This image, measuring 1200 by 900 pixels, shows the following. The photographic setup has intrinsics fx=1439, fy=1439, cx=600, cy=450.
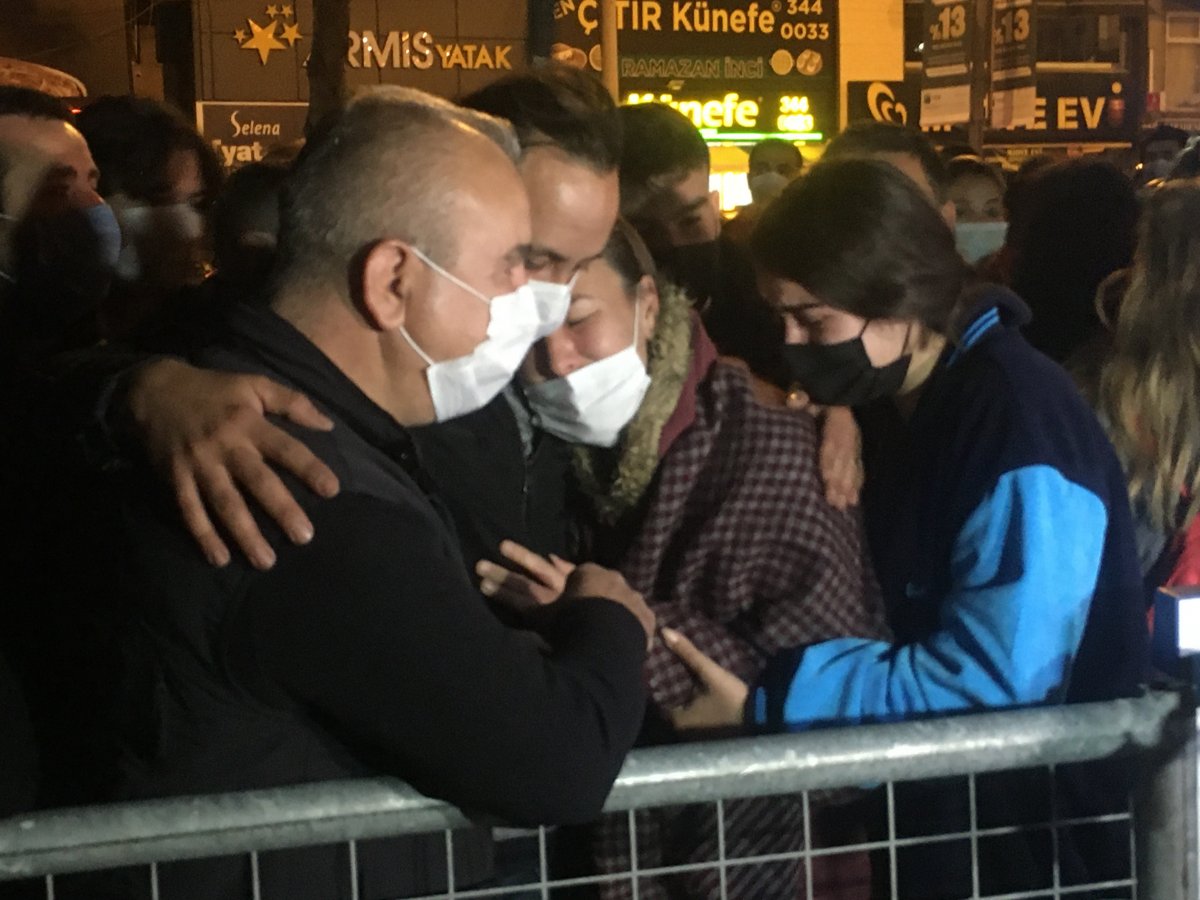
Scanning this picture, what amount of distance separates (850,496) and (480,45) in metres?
18.2

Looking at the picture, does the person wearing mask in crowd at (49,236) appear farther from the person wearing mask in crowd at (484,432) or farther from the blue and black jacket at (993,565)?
the blue and black jacket at (993,565)

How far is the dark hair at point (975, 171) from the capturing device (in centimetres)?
625

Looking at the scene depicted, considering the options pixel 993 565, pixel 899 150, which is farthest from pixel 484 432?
pixel 899 150

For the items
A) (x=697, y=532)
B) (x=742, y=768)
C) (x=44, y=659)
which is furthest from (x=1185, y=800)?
(x=44, y=659)

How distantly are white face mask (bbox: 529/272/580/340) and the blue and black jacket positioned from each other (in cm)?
66

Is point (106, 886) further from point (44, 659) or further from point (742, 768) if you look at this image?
point (742, 768)

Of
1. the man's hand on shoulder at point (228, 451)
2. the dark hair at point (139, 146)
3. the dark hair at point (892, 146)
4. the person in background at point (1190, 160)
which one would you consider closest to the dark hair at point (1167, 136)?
the person in background at point (1190, 160)

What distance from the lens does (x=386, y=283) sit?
1959 millimetres

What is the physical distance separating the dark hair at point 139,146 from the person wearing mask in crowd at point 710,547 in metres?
1.81

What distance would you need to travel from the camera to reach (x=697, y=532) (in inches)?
95.6

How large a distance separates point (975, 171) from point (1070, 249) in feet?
7.63

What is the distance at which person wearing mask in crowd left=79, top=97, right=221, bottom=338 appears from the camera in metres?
3.64

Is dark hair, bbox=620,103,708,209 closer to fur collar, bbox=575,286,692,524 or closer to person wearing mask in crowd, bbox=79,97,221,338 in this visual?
person wearing mask in crowd, bbox=79,97,221,338

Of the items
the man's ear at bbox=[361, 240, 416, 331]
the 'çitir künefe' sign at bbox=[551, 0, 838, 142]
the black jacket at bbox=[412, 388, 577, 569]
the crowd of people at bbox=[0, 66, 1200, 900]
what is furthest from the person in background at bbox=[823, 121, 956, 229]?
the 'çitir künefe' sign at bbox=[551, 0, 838, 142]
